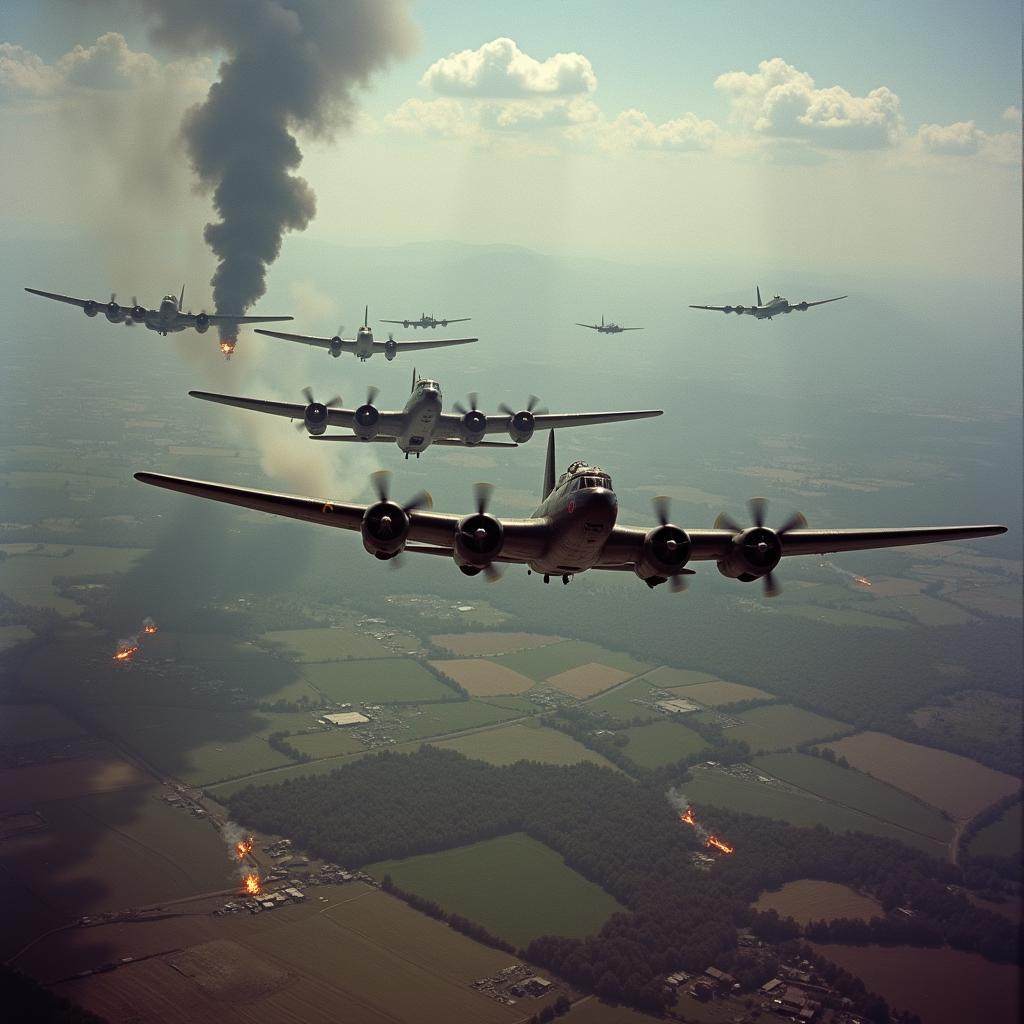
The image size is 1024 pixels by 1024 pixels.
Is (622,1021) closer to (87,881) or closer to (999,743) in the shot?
(87,881)

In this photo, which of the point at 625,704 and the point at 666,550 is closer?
the point at 666,550

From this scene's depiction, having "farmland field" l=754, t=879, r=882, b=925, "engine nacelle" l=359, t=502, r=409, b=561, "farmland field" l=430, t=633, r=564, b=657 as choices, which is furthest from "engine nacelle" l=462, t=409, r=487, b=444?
"farmland field" l=430, t=633, r=564, b=657

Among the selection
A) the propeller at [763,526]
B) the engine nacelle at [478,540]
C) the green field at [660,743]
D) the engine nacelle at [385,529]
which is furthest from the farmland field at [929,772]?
the engine nacelle at [385,529]

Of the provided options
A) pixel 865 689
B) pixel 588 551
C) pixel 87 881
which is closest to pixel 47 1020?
pixel 87 881

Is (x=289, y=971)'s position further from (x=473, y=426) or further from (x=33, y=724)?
(x=33, y=724)

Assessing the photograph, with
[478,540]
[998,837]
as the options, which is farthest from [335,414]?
[998,837]

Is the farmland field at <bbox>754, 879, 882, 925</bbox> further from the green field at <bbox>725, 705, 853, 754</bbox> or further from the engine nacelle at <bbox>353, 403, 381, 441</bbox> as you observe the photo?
the engine nacelle at <bbox>353, 403, 381, 441</bbox>
